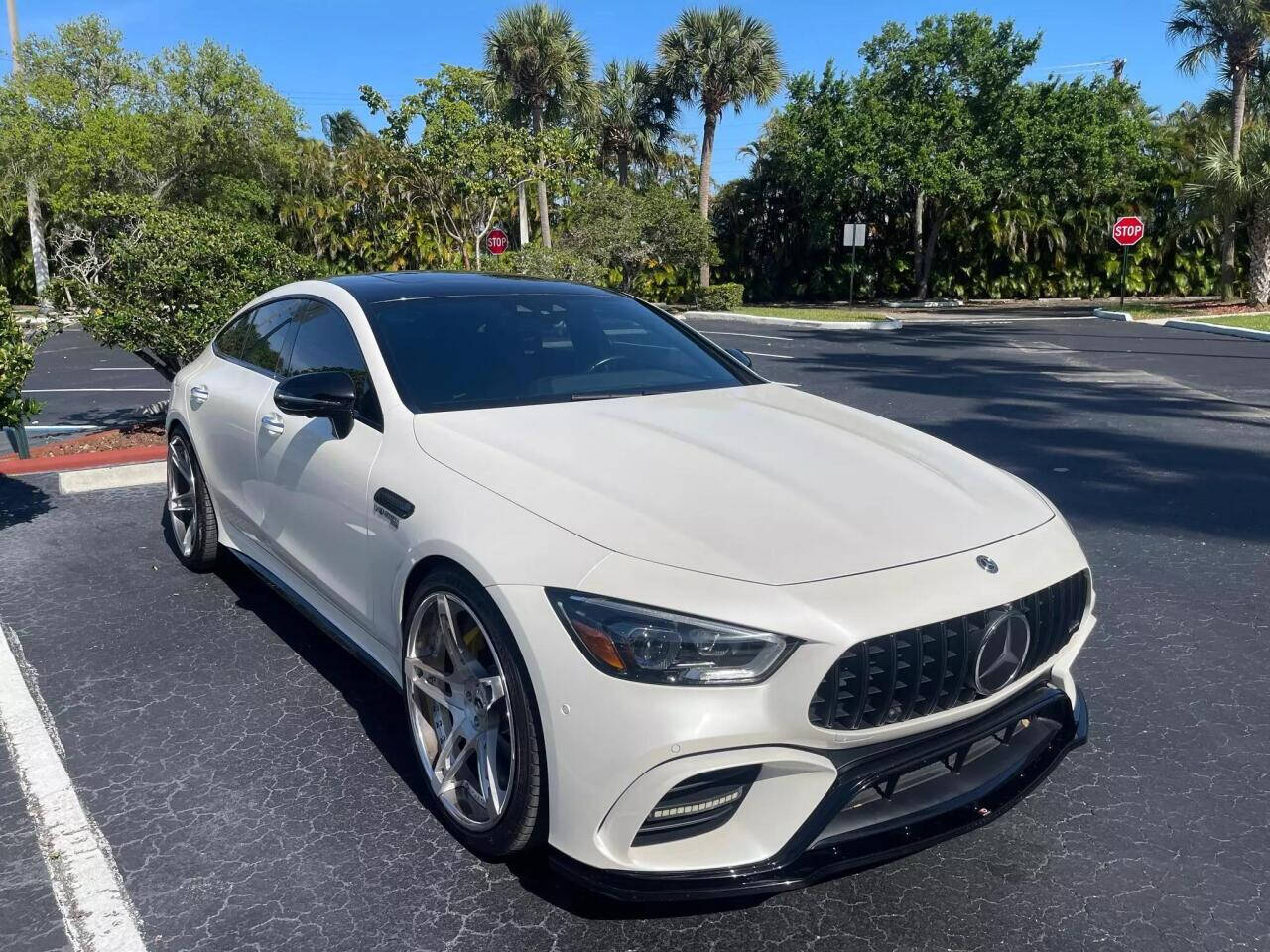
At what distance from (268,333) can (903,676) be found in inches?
135

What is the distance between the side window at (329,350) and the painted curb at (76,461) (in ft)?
13.0

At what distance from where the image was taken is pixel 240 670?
420 centimetres

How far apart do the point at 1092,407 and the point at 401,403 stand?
886 centimetres

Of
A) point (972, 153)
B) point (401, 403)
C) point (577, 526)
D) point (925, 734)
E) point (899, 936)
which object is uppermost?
point (972, 153)

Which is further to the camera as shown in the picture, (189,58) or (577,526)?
(189,58)

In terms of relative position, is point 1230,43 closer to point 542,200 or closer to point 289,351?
point 542,200

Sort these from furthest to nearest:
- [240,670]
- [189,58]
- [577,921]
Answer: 1. [189,58]
2. [240,670]
3. [577,921]

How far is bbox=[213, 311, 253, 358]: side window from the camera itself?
4988 mm

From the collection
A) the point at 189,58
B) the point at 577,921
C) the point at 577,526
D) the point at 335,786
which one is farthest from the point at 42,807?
the point at 189,58

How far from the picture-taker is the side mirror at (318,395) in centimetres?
340

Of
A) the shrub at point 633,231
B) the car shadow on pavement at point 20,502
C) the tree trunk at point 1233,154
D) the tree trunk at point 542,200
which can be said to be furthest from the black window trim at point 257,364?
the tree trunk at point 542,200

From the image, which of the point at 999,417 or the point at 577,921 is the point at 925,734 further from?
the point at 999,417

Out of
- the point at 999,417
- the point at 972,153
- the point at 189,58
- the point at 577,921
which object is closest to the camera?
the point at 577,921

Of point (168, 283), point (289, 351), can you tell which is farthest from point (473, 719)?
point (168, 283)
